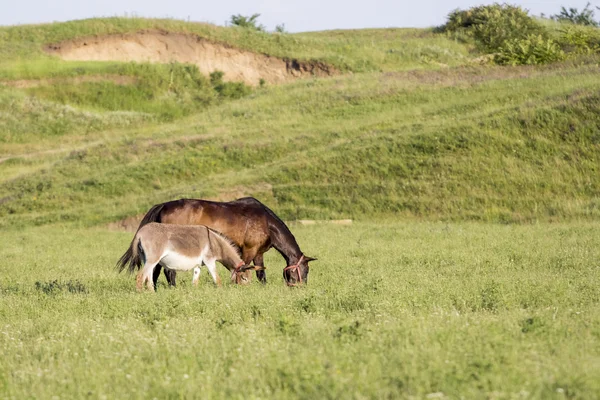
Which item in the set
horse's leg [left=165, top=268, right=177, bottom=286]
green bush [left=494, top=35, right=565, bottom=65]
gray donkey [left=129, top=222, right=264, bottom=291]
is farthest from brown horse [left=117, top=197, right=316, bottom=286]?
green bush [left=494, top=35, right=565, bottom=65]

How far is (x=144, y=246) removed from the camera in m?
14.6

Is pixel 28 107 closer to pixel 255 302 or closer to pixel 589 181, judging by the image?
pixel 589 181

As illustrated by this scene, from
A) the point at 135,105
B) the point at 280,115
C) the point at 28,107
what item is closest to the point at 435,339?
the point at 280,115

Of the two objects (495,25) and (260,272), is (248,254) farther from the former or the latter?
(495,25)

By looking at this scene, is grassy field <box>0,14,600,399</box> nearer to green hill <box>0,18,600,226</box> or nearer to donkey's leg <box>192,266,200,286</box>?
green hill <box>0,18,600,226</box>

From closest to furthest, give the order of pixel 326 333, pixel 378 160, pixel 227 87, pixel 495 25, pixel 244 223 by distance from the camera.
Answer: pixel 326 333 < pixel 244 223 < pixel 378 160 < pixel 227 87 < pixel 495 25

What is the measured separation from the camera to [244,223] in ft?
55.0

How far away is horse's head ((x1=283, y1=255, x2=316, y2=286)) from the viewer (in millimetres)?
16375

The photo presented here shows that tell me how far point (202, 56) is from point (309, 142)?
31.5 metres

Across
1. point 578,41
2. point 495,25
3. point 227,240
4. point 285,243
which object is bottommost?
point 285,243

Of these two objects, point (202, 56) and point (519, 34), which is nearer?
point (519, 34)

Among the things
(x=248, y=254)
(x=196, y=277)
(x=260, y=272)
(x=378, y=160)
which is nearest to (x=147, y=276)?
(x=196, y=277)

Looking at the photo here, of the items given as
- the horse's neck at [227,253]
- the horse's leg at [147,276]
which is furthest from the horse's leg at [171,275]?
the horse's leg at [147,276]

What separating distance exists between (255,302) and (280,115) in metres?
37.3
